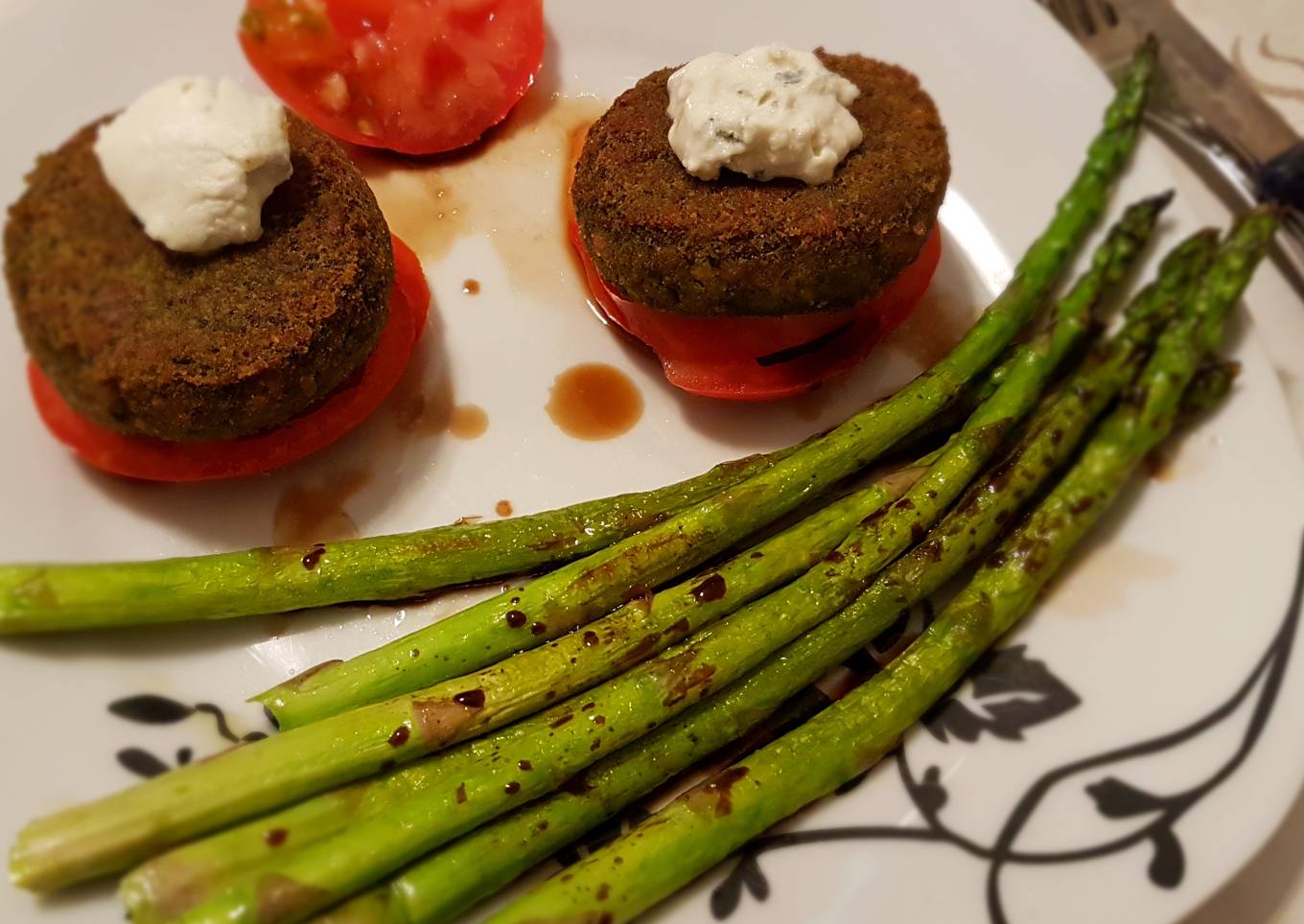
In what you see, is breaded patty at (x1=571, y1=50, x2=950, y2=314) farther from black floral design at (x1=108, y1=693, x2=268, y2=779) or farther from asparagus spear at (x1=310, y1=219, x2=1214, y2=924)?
black floral design at (x1=108, y1=693, x2=268, y2=779)

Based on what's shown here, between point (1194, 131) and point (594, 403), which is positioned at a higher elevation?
point (1194, 131)

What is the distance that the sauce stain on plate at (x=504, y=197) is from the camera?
3.17m

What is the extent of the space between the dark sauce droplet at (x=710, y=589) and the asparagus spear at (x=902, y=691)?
1.25 ft

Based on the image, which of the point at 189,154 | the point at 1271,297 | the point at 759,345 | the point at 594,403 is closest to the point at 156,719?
the point at 189,154

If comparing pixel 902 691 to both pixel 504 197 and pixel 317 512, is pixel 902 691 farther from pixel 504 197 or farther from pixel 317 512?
pixel 504 197

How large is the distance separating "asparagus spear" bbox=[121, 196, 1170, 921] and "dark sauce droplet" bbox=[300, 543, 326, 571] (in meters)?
0.54

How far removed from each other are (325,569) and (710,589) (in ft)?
3.27

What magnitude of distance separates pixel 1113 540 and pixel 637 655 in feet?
4.74

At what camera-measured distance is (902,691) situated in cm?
226

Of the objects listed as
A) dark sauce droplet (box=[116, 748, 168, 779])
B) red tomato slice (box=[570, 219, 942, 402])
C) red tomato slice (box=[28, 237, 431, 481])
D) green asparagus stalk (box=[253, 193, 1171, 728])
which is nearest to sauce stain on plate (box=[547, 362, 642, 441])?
red tomato slice (box=[570, 219, 942, 402])

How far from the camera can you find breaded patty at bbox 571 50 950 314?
8.46 feet

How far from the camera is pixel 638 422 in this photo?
9.75 ft

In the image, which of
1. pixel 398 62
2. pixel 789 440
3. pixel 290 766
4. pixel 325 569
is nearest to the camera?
pixel 290 766

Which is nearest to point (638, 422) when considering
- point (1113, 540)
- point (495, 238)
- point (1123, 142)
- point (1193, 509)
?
point (495, 238)
